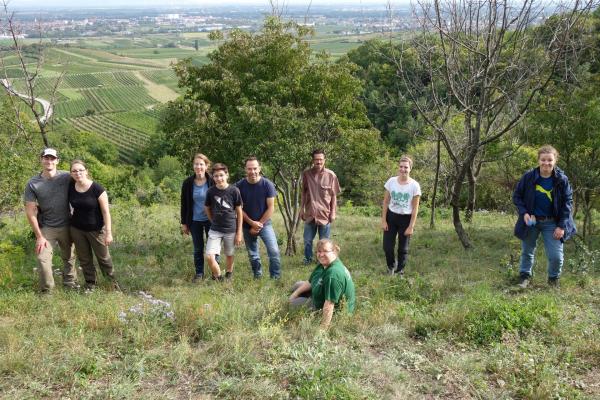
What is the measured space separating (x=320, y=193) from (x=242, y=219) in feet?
4.61

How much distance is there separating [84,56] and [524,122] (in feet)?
331

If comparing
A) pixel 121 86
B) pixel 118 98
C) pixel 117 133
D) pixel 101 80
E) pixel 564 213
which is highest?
pixel 564 213

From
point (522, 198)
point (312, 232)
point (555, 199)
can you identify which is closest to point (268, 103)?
point (312, 232)

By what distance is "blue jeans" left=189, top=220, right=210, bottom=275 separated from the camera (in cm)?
704

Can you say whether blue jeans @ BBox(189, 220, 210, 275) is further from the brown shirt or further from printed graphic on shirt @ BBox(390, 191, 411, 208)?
printed graphic on shirt @ BBox(390, 191, 411, 208)

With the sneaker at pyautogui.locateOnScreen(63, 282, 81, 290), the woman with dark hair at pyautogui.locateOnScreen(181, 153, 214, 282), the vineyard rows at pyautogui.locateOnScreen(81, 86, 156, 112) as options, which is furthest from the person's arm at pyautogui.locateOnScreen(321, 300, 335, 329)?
the vineyard rows at pyautogui.locateOnScreen(81, 86, 156, 112)

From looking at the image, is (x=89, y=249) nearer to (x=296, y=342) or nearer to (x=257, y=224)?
(x=257, y=224)

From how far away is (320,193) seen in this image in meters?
7.62

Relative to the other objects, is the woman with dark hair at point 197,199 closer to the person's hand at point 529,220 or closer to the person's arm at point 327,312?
the person's arm at point 327,312

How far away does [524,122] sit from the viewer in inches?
387

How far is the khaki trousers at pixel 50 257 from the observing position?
235 inches

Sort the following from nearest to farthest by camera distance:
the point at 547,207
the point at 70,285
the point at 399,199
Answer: the point at 547,207 → the point at 70,285 → the point at 399,199

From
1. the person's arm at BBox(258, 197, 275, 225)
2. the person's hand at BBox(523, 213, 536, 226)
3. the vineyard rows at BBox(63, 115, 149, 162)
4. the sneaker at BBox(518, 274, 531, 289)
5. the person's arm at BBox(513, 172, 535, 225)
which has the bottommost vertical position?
the vineyard rows at BBox(63, 115, 149, 162)

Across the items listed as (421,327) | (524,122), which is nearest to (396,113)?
(524,122)
